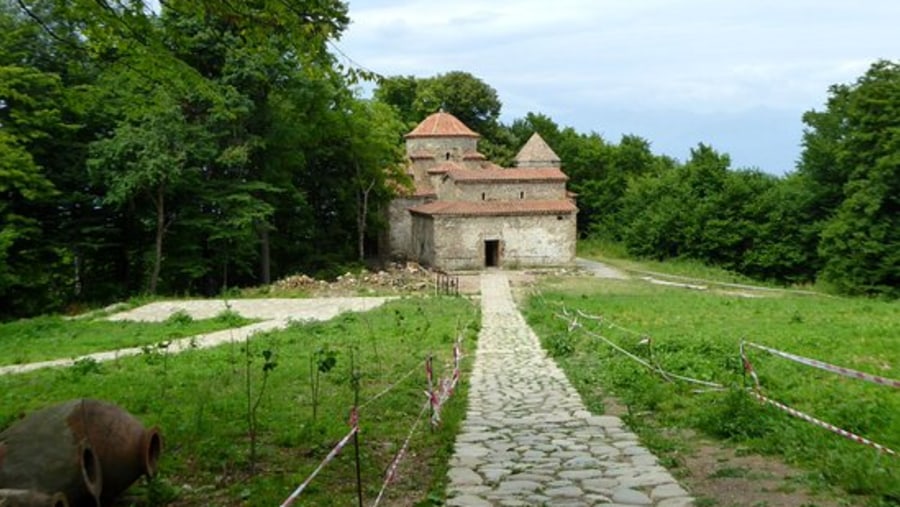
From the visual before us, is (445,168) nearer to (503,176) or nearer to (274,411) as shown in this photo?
(503,176)

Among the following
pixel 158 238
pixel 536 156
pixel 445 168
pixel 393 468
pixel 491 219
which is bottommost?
pixel 393 468

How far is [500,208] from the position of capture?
41.9m

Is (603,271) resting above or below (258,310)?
above

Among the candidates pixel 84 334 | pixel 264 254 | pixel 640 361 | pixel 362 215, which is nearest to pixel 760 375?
pixel 640 361

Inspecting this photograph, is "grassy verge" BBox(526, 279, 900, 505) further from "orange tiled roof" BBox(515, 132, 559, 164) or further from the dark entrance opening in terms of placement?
"orange tiled roof" BBox(515, 132, 559, 164)

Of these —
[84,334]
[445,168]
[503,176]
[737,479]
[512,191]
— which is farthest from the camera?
[445,168]

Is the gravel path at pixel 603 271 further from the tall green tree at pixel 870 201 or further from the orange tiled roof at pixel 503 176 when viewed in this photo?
the tall green tree at pixel 870 201

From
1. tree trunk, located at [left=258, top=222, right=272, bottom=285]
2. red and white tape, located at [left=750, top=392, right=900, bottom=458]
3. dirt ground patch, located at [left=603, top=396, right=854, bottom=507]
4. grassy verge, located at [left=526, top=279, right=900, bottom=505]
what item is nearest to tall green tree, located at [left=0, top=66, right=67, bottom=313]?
tree trunk, located at [left=258, top=222, right=272, bottom=285]

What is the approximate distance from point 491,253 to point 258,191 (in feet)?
43.9

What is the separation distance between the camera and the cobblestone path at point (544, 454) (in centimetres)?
582

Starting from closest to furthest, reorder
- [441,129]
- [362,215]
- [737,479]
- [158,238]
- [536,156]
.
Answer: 1. [737,479]
2. [158,238]
3. [362,215]
4. [441,129]
5. [536,156]

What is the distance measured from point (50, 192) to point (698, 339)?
27187mm

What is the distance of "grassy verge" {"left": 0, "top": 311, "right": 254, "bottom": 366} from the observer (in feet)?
57.0

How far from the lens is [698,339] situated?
45.3ft
